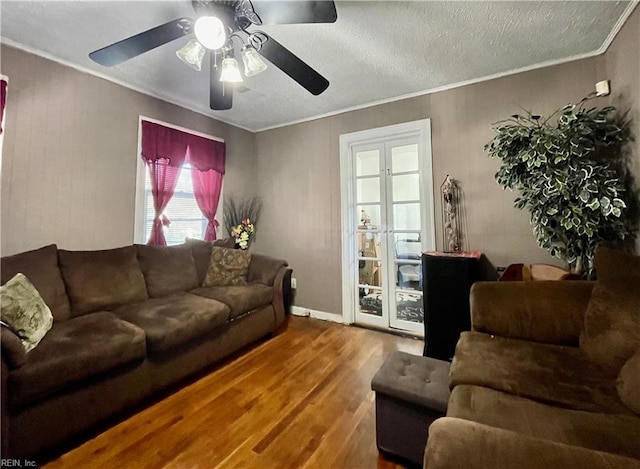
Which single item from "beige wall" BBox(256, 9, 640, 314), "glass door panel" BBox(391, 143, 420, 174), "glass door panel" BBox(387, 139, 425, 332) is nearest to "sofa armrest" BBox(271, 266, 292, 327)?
"beige wall" BBox(256, 9, 640, 314)

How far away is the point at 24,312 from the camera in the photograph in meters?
1.50

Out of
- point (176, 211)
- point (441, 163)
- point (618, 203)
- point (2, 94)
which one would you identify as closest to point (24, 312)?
point (2, 94)

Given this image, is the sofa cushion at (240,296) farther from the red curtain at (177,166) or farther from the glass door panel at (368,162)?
the glass door panel at (368,162)

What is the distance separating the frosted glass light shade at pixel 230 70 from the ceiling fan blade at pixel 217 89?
128mm

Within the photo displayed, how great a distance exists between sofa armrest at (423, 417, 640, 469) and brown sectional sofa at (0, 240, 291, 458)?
1755 mm

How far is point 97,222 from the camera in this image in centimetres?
258

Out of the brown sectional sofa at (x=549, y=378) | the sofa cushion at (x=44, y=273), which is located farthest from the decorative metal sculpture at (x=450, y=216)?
the sofa cushion at (x=44, y=273)

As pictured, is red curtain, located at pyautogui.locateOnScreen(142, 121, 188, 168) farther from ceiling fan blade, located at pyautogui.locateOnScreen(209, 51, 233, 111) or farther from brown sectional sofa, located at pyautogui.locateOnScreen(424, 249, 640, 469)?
brown sectional sofa, located at pyautogui.locateOnScreen(424, 249, 640, 469)

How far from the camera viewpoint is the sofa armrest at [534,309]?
60.7 inches

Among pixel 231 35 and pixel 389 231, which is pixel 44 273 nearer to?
pixel 231 35

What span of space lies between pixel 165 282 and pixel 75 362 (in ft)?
3.87

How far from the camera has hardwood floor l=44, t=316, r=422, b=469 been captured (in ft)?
4.60

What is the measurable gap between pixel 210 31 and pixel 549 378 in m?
2.25

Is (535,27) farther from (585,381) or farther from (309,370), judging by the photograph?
(309,370)
